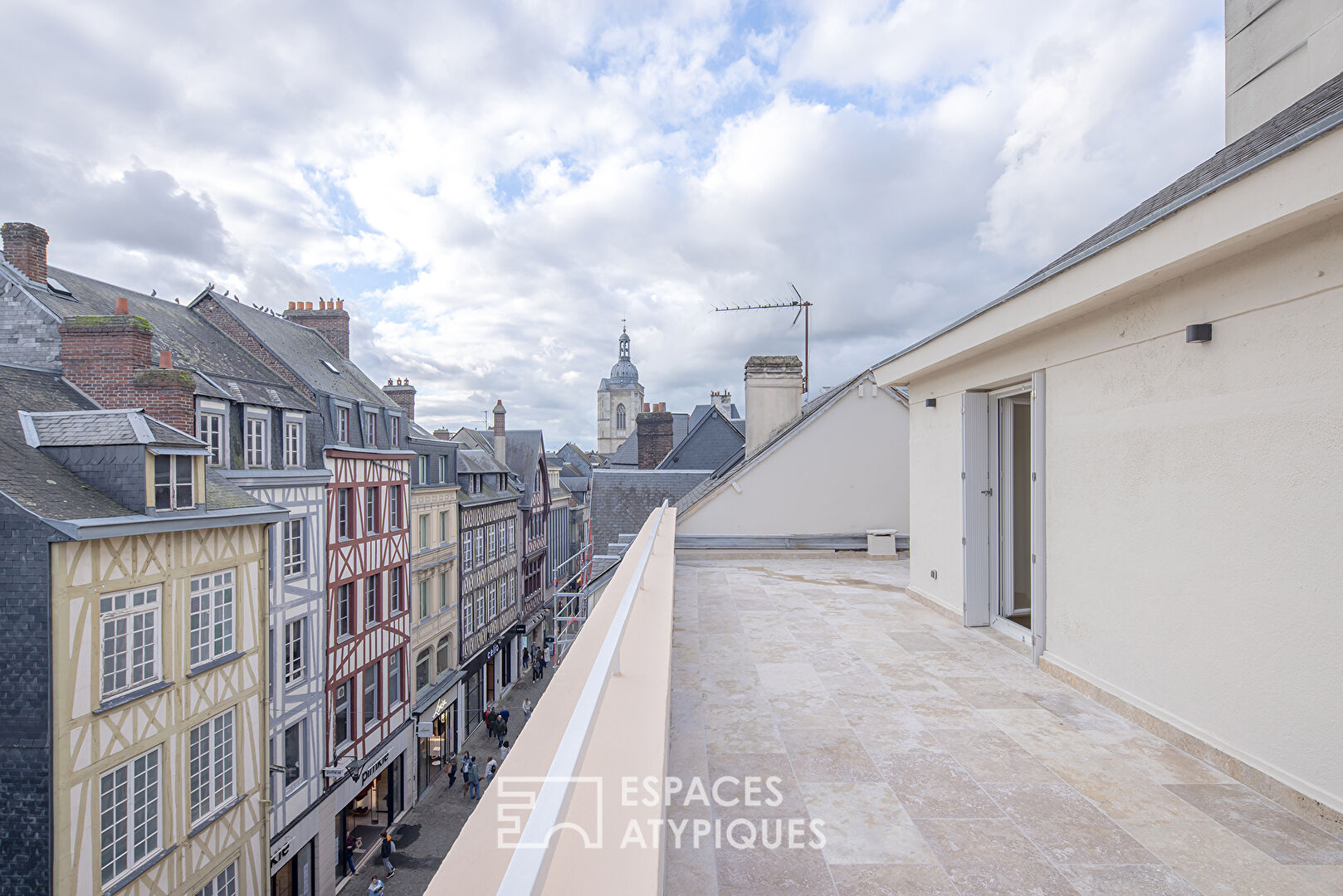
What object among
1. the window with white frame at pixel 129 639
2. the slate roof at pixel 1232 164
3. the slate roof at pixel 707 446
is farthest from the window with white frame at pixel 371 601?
the slate roof at pixel 1232 164

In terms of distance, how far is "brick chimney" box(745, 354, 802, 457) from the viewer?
1279 cm

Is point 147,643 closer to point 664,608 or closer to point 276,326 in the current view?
point 664,608

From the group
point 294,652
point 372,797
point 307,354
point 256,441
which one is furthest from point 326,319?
point 372,797

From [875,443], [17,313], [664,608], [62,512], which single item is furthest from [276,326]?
[664,608]

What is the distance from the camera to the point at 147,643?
8719 mm

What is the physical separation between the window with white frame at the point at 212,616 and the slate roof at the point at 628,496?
785 cm

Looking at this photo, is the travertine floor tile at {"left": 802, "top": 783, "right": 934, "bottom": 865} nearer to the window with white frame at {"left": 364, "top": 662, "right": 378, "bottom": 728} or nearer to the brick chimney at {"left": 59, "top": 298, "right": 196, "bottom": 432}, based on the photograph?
the brick chimney at {"left": 59, "top": 298, "right": 196, "bottom": 432}

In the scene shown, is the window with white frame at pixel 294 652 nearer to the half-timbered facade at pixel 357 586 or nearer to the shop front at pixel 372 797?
the half-timbered facade at pixel 357 586

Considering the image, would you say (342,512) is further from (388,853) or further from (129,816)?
(388,853)

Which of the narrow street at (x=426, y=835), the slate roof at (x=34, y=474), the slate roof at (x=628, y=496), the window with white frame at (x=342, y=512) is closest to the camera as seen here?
the slate roof at (x=34, y=474)

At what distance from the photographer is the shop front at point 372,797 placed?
14523 mm

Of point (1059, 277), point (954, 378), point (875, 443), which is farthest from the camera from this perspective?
point (875, 443)

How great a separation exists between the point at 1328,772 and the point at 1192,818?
1.66 feet

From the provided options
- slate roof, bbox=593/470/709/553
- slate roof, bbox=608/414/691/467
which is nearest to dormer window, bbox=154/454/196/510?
slate roof, bbox=593/470/709/553
